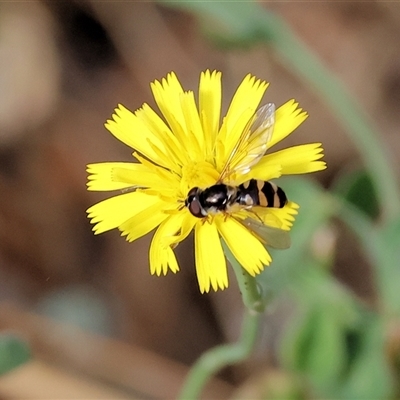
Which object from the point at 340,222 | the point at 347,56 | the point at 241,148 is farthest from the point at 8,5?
the point at 241,148

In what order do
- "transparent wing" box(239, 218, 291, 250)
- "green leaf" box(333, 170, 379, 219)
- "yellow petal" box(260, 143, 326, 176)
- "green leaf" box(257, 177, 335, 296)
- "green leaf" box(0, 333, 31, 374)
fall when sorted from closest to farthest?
"transparent wing" box(239, 218, 291, 250) < "yellow petal" box(260, 143, 326, 176) < "green leaf" box(0, 333, 31, 374) < "green leaf" box(257, 177, 335, 296) < "green leaf" box(333, 170, 379, 219)

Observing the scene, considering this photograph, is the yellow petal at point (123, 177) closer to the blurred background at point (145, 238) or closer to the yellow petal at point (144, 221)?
the yellow petal at point (144, 221)

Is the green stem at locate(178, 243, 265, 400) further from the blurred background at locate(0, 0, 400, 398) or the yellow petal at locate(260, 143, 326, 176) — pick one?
the blurred background at locate(0, 0, 400, 398)

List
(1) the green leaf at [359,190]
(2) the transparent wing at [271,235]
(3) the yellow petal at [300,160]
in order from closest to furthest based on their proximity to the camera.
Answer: (2) the transparent wing at [271,235] → (3) the yellow petal at [300,160] → (1) the green leaf at [359,190]

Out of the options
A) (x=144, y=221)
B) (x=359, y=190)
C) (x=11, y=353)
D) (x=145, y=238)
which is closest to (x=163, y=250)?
(x=144, y=221)

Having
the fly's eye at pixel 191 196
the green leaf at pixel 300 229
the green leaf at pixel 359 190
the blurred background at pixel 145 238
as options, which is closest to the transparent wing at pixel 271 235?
the fly's eye at pixel 191 196

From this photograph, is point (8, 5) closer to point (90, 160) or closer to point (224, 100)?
point (90, 160)

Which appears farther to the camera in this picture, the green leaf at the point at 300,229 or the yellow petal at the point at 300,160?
the green leaf at the point at 300,229

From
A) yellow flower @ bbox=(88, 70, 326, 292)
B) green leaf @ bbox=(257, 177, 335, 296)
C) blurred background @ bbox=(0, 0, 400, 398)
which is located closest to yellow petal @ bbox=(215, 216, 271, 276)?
yellow flower @ bbox=(88, 70, 326, 292)
